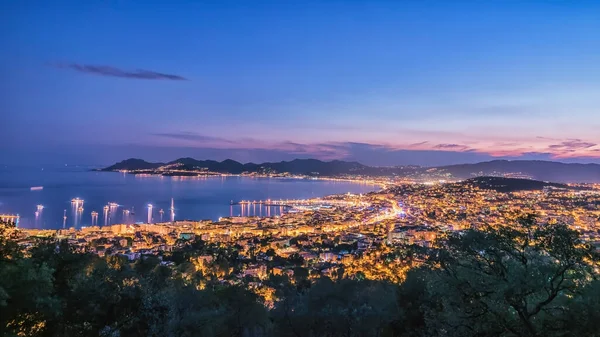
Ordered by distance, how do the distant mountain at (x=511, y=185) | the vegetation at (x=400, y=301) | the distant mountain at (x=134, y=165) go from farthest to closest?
1. the distant mountain at (x=134, y=165)
2. the distant mountain at (x=511, y=185)
3. the vegetation at (x=400, y=301)

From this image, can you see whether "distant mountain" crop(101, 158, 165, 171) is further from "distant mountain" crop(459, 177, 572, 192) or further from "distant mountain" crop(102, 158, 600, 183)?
"distant mountain" crop(459, 177, 572, 192)

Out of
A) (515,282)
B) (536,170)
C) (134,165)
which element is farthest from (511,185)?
(134,165)

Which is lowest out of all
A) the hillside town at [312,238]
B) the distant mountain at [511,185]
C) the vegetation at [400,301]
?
the hillside town at [312,238]

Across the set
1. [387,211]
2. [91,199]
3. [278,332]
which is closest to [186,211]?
[91,199]

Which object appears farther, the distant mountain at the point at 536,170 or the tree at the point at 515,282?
the distant mountain at the point at 536,170

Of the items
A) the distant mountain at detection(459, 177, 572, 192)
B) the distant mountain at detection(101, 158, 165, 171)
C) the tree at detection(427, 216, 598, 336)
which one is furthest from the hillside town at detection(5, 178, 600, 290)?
the distant mountain at detection(101, 158, 165, 171)

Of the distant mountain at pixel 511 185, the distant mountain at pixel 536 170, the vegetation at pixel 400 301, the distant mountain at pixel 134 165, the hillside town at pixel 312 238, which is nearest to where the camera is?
the vegetation at pixel 400 301

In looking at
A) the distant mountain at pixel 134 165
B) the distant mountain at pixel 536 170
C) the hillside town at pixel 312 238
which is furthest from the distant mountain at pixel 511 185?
the distant mountain at pixel 134 165

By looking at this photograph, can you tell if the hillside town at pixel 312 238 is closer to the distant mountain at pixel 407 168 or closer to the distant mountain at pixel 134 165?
the distant mountain at pixel 407 168
